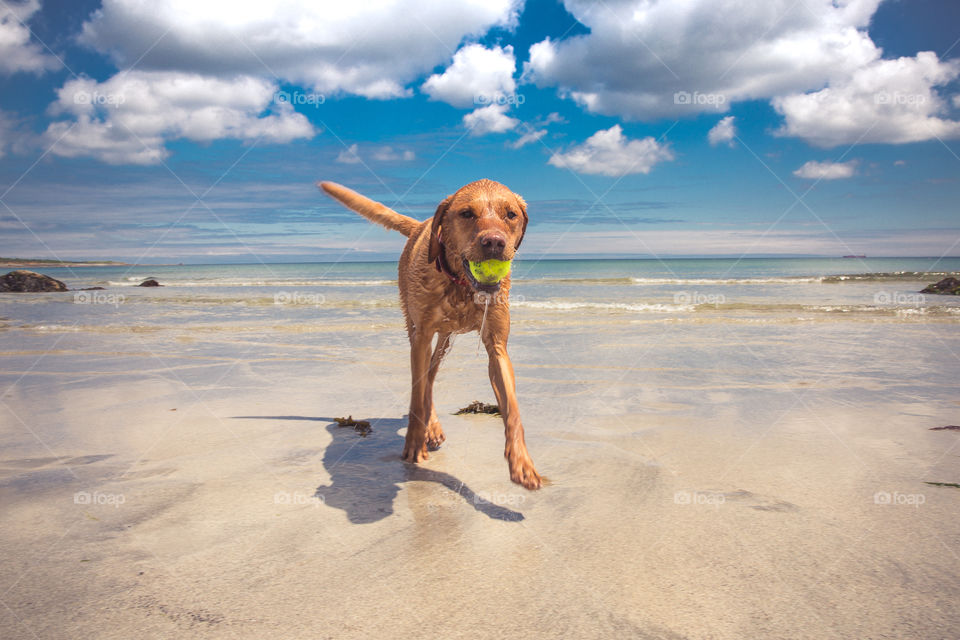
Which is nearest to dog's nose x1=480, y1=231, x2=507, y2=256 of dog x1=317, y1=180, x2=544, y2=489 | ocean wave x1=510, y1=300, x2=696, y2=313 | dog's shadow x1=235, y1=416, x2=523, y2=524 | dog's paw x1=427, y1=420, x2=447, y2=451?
dog x1=317, y1=180, x2=544, y2=489

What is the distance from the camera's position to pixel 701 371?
7.30 m

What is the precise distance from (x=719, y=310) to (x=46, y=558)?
16.4 metres

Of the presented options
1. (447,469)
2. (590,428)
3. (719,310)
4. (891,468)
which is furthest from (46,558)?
(719,310)

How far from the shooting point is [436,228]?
3686mm

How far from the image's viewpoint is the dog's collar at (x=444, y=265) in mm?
3736

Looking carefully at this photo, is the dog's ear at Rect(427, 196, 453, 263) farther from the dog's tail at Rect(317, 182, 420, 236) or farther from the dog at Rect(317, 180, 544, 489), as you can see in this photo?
the dog's tail at Rect(317, 182, 420, 236)

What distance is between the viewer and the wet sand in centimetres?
219

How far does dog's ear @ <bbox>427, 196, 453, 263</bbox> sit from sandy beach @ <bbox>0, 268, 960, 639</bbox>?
1496mm

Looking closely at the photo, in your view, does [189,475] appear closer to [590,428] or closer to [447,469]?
[447,469]

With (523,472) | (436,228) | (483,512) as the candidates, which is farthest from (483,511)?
(436,228)

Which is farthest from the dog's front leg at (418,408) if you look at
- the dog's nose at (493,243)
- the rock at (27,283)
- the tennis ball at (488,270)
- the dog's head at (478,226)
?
the rock at (27,283)

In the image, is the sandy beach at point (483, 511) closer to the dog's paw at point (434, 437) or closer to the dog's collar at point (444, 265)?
the dog's paw at point (434, 437)

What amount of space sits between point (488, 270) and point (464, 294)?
26.0 inches

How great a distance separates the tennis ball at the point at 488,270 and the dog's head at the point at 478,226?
3 centimetres
